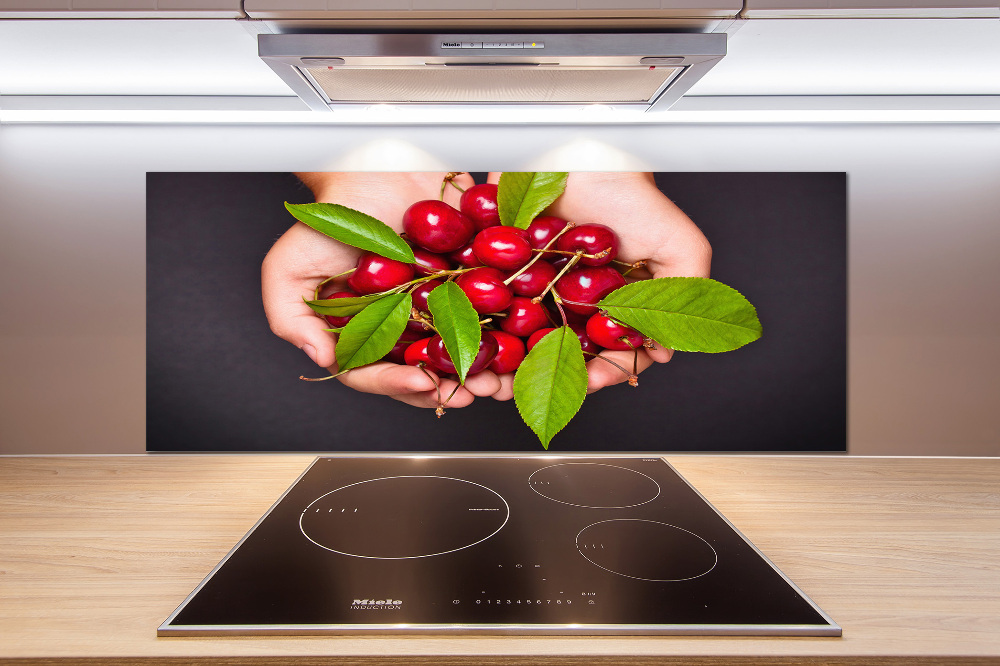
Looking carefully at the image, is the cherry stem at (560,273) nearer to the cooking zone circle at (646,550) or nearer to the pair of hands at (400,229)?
the pair of hands at (400,229)

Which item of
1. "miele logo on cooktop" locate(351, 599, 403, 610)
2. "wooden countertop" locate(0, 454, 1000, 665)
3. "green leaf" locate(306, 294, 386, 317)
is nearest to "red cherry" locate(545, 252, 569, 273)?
"green leaf" locate(306, 294, 386, 317)

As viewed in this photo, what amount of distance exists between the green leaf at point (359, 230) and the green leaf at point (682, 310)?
1.27 feet

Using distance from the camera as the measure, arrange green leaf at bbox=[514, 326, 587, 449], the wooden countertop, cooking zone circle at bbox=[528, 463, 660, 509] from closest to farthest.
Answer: the wooden countertop
cooking zone circle at bbox=[528, 463, 660, 509]
green leaf at bbox=[514, 326, 587, 449]

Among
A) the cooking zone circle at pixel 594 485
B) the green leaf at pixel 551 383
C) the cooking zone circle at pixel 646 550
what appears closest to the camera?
the cooking zone circle at pixel 646 550

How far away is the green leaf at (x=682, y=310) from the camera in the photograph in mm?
1013

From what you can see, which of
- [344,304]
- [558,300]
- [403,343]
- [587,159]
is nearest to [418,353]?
[403,343]

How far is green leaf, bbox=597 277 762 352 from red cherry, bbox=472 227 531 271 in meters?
0.17

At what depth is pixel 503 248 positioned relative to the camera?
1016 millimetres

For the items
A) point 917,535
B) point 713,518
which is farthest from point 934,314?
point 713,518

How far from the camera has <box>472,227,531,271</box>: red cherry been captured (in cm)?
102

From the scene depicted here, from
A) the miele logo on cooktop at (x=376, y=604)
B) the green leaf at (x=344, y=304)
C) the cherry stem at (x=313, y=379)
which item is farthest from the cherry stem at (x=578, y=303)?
the miele logo on cooktop at (x=376, y=604)

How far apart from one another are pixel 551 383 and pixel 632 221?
35 cm

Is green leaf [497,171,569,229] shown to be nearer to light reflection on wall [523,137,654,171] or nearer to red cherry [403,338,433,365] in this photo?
light reflection on wall [523,137,654,171]

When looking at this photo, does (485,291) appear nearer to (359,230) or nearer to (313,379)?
(359,230)
